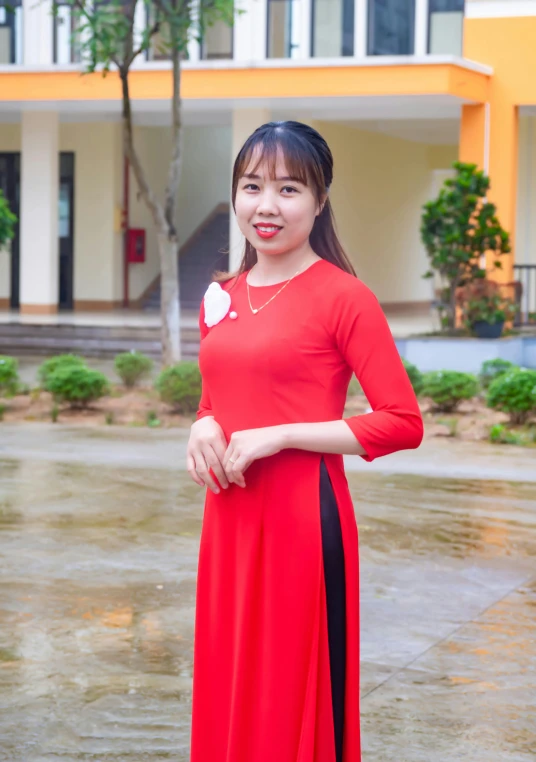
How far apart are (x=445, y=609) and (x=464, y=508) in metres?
2.13

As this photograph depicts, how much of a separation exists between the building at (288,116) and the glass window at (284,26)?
21mm

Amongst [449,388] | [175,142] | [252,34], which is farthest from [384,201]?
[449,388]

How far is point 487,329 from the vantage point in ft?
47.5

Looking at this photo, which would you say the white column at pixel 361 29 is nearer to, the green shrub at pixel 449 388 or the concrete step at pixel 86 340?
the concrete step at pixel 86 340

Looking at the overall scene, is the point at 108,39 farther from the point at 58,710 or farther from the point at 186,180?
the point at 186,180

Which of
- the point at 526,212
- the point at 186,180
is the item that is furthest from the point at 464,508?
the point at 186,180

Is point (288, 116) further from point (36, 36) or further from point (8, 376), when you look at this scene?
point (8, 376)

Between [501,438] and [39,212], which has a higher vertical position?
[39,212]

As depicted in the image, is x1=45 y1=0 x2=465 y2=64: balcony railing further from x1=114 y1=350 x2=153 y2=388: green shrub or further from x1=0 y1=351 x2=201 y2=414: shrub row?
x1=0 y1=351 x2=201 y2=414: shrub row

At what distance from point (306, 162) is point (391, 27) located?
1570cm

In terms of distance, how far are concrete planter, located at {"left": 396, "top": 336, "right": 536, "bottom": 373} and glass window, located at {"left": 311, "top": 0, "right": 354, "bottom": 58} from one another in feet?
17.6

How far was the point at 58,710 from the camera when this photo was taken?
3912mm

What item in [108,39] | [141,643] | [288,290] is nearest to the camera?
[288,290]

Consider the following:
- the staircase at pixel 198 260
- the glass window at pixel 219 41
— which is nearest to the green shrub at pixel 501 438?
the staircase at pixel 198 260
